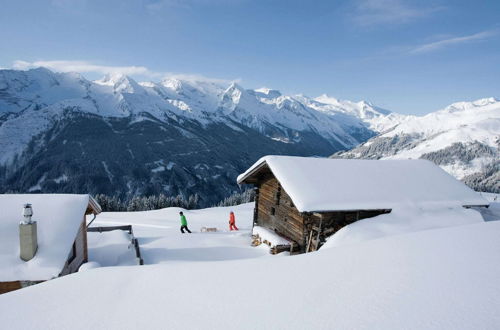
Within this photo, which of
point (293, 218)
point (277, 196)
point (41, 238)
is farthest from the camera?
point (277, 196)

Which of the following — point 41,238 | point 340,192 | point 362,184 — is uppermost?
point 362,184

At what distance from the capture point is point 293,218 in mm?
15969

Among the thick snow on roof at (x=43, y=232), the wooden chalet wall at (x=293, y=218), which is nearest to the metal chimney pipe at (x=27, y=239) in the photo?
the thick snow on roof at (x=43, y=232)

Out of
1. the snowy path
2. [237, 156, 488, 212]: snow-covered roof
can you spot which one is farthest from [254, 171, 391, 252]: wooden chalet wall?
the snowy path

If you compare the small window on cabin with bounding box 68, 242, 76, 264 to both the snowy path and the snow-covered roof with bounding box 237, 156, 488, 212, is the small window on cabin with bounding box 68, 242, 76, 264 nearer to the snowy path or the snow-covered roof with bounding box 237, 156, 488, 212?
the snowy path

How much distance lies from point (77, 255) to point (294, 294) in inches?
446

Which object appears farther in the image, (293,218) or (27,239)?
(293,218)

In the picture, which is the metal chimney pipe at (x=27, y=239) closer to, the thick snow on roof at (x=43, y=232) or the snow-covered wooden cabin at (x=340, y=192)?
the thick snow on roof at (x=43, y=232)

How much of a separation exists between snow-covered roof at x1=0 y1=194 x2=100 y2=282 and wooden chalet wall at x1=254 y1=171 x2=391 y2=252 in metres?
9.32

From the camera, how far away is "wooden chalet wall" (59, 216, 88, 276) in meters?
12.1

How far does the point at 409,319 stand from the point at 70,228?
12.0 metres

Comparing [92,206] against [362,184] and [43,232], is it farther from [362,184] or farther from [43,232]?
[362,184]

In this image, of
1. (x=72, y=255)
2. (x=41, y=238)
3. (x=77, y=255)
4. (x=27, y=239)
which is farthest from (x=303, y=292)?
(x=77, y=255)

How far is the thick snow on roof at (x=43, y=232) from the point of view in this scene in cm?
1034
